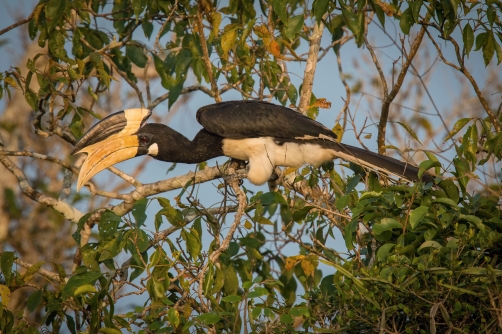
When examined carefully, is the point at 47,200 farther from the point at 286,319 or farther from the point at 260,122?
the point at 286,319

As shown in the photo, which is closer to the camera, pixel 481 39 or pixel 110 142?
Answer: pixel 481 39

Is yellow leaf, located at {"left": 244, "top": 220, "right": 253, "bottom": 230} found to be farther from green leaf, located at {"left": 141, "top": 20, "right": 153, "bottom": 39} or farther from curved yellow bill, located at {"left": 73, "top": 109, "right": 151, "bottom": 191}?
green leaf, located at {"left": 141, "top": 20, "right": 153, "bottom": 39}

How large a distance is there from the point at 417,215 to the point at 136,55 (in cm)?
264

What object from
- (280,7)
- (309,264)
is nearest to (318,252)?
(309,264)

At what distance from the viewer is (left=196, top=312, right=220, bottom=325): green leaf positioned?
272cm

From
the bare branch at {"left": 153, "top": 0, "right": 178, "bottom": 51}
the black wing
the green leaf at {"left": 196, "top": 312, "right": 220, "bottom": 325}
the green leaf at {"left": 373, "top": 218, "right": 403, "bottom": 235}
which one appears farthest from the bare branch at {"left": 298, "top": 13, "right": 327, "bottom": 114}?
the green leaf at {"left": 196, "top": 312, "right": 220, "bottom": 325}

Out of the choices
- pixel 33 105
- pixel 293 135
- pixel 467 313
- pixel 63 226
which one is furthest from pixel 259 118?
pixel 63 226

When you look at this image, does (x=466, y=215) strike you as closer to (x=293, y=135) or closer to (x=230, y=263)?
(x=230, y=263)

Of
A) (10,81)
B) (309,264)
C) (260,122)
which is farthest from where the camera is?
(260,122)

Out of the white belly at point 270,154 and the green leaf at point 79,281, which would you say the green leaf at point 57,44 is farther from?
the green leaf at point 79,281

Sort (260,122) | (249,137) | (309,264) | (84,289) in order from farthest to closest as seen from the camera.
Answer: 1. (249,137)
2. (260,122)
3. (309,264)
4. (84,289)

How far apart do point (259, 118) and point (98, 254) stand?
167 centimetres

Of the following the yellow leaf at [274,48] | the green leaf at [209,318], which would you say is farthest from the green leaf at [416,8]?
the green leaf at [209,318]

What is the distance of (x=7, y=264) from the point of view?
11.1ft
